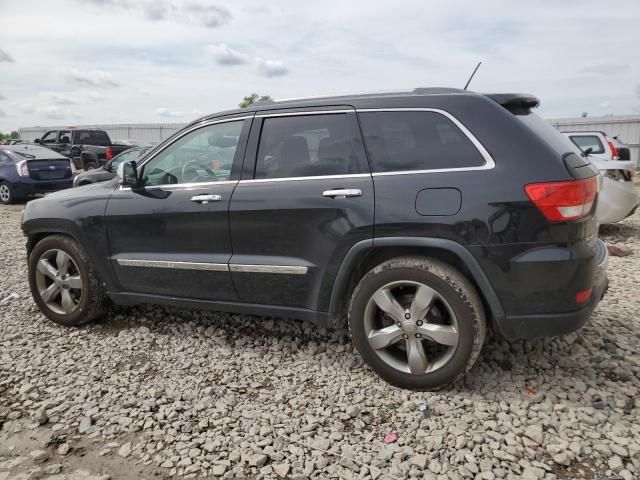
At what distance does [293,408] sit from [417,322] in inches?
36.1

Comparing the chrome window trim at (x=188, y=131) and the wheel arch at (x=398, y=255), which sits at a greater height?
the chrome window trim at (x=188, y=131)

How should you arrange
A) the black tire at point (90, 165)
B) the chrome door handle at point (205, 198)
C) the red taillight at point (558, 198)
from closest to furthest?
1. the red taillight at point (558, 198)
2. the chrome door handle at point (205, 198)
3. the black tire at point (90, 165)

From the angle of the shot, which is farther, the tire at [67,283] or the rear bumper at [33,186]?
the rear bumper at [33,186]

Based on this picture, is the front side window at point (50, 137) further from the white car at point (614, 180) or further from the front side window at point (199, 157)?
the white car at point (614, 180)

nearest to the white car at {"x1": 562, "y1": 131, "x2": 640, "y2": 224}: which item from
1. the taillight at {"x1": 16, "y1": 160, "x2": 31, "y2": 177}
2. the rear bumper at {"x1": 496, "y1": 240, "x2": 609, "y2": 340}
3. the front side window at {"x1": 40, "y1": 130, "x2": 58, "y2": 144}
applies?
the rear bumper at {"x1": 496, "y1": 240, "x2": 609, "y2": 340}

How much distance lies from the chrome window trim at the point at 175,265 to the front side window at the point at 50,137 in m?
18.7

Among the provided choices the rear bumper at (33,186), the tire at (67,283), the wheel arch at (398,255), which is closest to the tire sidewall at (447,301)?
the wheel arch at (398,255)

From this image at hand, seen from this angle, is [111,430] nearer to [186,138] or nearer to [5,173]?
[186,138]

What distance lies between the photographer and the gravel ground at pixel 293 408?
252 centimetres

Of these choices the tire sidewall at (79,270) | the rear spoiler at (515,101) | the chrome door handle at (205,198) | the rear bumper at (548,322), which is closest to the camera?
the rear bumper at (548,322)

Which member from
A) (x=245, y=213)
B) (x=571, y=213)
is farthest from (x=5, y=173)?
(x=571, y=213)

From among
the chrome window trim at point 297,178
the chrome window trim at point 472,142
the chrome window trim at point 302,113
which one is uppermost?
the chrome window trim at point 302,113

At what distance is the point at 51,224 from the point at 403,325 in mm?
3114

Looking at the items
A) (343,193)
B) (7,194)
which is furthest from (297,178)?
(7,194)
